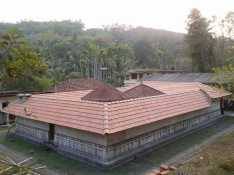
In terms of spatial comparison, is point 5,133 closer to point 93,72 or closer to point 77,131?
point 77,131

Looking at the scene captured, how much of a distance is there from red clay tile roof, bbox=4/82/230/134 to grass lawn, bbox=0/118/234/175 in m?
1.85

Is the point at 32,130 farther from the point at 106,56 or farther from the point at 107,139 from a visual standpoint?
the point at 106,56

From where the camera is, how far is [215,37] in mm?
46031

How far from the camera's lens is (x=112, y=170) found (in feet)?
43.8

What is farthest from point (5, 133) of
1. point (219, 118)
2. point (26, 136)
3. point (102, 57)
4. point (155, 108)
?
point (102, 57)

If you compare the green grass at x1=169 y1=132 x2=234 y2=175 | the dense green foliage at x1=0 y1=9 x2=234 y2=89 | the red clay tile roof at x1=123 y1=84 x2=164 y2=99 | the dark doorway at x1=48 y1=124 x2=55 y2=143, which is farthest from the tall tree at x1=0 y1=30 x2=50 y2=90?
the green grass at x1=169 y1=132 x2=234 y2=175

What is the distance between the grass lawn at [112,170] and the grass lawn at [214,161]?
6.6 inches

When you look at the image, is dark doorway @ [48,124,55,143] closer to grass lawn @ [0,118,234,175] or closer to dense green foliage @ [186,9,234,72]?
grass lawn @ [0,118,234,175]

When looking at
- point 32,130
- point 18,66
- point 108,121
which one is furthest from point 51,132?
point 18,66

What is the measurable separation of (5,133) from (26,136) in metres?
2.90

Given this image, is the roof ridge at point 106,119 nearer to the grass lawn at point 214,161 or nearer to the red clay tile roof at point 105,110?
the red clay tile roof at point 105,110

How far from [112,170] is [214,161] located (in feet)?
17.4

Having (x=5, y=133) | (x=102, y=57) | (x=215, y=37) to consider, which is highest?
(x=215, y=37)

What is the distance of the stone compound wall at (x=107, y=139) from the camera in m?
13.8
